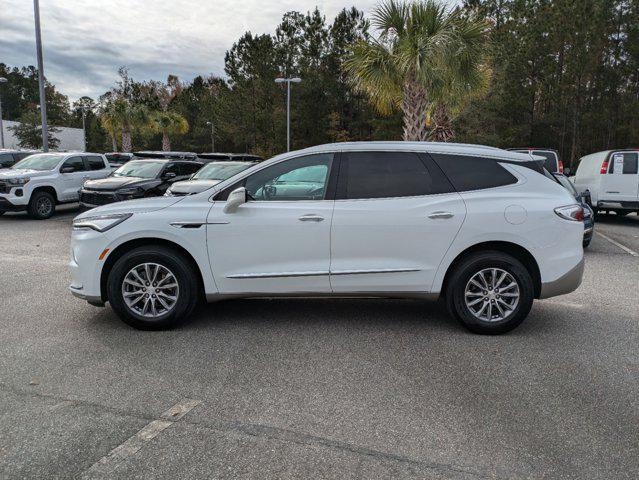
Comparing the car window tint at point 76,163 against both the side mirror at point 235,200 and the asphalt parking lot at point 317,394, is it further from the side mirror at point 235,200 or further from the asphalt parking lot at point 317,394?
the side mirror at point 235,200

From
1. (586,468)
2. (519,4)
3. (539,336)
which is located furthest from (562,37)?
(586,468)

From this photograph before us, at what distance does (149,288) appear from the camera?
488 cm

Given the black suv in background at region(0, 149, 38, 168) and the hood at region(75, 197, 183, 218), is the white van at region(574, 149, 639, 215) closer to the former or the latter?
the hood at region(75, 197, 183, 218)

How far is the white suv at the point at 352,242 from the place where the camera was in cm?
478

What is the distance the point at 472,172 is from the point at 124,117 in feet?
129

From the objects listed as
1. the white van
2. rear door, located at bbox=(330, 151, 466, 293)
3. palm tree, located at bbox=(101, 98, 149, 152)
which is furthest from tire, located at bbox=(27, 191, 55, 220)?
palm tree, located at bbox=(101, 98, 149, 152)

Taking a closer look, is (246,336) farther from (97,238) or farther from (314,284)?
(97,238)

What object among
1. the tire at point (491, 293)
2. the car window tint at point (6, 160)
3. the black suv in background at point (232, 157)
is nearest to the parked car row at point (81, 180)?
the car window tint at point (6, 160)

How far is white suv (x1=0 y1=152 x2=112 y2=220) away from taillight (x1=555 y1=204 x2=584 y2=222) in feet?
42.5

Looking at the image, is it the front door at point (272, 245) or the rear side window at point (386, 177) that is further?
the rear side window at point (386, 177)

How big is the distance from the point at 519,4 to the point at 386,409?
3837 cm

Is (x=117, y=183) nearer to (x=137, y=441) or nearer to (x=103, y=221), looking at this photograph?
(x=103, y=221)

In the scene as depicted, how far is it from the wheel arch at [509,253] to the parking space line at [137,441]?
2.63 meters

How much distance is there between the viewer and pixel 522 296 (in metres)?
4.83
